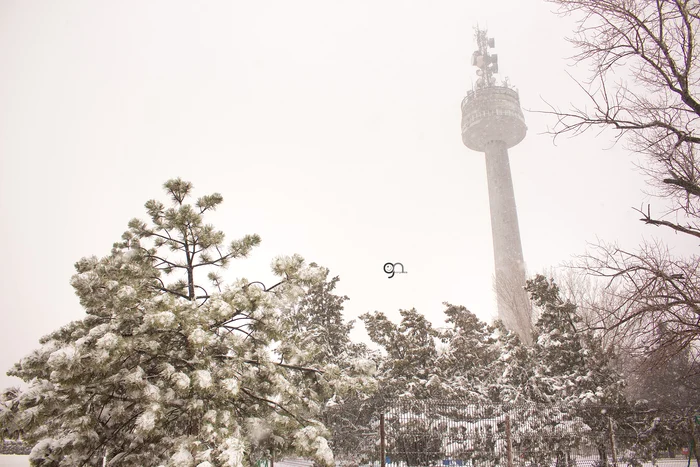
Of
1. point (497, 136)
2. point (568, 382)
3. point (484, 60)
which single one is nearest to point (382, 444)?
point (568, 382)

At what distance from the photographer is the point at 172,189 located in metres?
7.64

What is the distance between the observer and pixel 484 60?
7619cm

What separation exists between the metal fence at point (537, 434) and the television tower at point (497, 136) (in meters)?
45.1

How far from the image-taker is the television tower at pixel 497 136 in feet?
210

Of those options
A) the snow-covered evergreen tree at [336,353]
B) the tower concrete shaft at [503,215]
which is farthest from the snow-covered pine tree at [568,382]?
the tower concrete shaft at [503,215]

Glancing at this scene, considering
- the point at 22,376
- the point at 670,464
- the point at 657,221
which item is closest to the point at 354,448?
the point at 670,464

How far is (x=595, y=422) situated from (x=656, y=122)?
38.2ft

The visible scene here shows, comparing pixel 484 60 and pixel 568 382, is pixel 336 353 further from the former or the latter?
pixel 484 60

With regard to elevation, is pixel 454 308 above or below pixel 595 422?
above

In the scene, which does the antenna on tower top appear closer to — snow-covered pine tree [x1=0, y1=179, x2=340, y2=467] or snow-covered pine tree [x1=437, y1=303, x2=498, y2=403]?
snow-covered pine tree [x1=437, y1=303, x2=498, y2=403]

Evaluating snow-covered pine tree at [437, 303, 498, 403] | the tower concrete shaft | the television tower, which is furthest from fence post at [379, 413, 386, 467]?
the television tower

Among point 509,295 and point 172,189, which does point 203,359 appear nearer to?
point 172,189

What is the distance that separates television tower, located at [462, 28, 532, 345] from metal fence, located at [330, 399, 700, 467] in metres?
45.1

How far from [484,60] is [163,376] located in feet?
270
